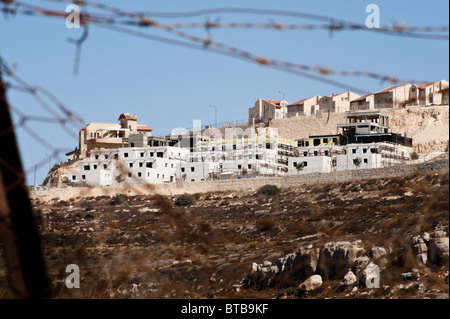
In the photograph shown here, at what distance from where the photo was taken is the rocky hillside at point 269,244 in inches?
856

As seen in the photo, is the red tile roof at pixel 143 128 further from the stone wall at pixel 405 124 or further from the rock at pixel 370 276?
the rock at pixel 370 276

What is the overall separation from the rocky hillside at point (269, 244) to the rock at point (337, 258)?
4 centimetres

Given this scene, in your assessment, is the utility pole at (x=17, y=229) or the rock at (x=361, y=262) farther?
the rock at (x=361, y=262)

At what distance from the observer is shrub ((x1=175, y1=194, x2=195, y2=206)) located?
52009mm

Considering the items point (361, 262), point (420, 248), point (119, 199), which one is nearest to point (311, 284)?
point (361, 262)

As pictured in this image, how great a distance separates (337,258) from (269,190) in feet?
92.6

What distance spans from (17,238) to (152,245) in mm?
33743

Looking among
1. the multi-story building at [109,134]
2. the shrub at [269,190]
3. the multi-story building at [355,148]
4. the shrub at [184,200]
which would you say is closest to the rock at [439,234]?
the shrub at [269,190]

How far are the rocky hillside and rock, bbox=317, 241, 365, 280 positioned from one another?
0.13 feet

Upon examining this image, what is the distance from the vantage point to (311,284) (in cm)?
2384

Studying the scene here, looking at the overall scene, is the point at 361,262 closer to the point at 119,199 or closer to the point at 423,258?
the point at 423,258
